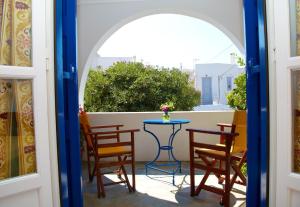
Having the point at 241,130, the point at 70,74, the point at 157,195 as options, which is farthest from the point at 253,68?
the point at 157,195

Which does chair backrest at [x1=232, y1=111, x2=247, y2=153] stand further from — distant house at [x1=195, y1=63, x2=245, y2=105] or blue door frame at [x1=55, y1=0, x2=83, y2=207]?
distant house at [x1=195, y1=63, x2=245, y2=105]

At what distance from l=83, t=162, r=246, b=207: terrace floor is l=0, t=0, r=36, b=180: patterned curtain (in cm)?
197

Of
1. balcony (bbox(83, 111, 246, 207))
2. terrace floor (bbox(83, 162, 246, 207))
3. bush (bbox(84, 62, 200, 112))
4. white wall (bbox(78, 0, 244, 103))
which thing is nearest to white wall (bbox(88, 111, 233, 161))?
balcony (bbox(83, 111, 246, 207))

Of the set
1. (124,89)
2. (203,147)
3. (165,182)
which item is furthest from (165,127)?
(124,89)

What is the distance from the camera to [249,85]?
2.03m

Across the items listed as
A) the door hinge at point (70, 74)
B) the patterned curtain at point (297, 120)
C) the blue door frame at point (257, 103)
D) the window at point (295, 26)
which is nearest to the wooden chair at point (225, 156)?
the blue door frame at point (257, 103)

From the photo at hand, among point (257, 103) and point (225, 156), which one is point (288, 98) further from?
point (225, 156)

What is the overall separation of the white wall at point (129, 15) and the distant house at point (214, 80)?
1192 centimetres

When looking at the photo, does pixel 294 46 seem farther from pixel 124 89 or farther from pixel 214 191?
pixel 124 89

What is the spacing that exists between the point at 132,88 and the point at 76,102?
643 cm

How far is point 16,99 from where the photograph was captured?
1673mm

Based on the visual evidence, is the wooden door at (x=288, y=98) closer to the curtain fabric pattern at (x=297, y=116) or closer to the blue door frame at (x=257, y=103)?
the curtain fabric pattern at (x=297, y=116)

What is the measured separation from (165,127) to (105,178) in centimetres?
→ 146

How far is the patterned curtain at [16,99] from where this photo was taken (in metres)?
1.62
